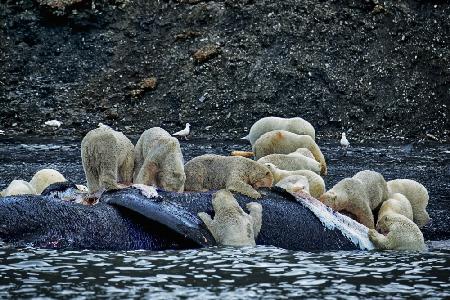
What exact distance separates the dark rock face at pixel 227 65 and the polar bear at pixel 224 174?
18309 millimetres

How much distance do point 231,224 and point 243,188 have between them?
52.5 inches

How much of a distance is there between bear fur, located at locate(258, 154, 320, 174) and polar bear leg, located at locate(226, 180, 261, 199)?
2965mm

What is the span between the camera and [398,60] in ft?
128

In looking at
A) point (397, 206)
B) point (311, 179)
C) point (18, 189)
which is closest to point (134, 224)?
point (18, 189)

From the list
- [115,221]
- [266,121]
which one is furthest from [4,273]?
[266,121]

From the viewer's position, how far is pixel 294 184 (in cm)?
1566

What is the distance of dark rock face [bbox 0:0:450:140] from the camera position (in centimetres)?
3653

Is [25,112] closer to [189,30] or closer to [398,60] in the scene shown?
[189,30]

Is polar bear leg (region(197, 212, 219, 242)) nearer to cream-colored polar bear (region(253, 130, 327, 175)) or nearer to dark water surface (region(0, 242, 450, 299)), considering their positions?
dark water surface (region(0, 242, 450, 299))

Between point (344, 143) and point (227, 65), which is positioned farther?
point (227, 65)

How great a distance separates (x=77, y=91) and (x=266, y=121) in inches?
511

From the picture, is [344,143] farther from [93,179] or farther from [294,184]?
[93,179]

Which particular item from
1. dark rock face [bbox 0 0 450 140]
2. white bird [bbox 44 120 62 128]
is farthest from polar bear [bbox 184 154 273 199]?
white bird [bbox 44 120 62 128]

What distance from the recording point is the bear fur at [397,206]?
15734mm
